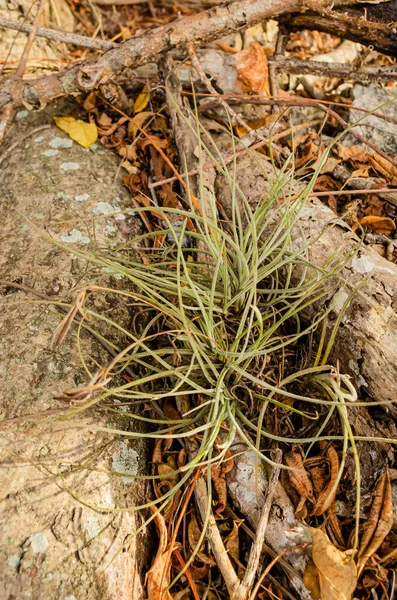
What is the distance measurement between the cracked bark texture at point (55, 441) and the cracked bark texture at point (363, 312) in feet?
2.23

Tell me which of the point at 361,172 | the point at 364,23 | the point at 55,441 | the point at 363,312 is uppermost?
the point at 364,23

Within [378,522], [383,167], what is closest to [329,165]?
[383,167]

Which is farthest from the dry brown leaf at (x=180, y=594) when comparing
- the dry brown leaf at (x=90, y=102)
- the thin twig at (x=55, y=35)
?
the thin twig at (x=55, y=35)

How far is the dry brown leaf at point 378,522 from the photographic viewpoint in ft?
4.15

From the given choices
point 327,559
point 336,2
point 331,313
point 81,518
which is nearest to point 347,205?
point 331,313

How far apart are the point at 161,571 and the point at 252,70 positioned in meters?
1.89

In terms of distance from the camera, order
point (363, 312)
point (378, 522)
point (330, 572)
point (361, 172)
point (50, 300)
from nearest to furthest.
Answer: point (330, 572) → point (378, 522) → point (363, 312) → point (50, 300) → point (361, 172)

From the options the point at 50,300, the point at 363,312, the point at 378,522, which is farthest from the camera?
the point at 50,300

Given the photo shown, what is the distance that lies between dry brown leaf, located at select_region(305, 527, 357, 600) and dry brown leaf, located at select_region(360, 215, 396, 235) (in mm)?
1148

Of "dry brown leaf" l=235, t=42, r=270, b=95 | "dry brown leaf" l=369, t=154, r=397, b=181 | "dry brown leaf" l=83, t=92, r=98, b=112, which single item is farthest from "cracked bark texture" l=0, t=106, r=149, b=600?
"dry brown leaf" l=369, t=154, r=397, b=181

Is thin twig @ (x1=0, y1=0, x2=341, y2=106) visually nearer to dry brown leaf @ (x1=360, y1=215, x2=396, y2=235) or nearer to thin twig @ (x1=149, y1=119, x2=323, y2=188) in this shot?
thin twig @ (x1=149, y1=119, x2=323, y2=188)

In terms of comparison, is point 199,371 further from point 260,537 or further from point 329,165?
point 329,165

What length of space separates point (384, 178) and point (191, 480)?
1.45 metres

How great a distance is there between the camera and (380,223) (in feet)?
6.16
